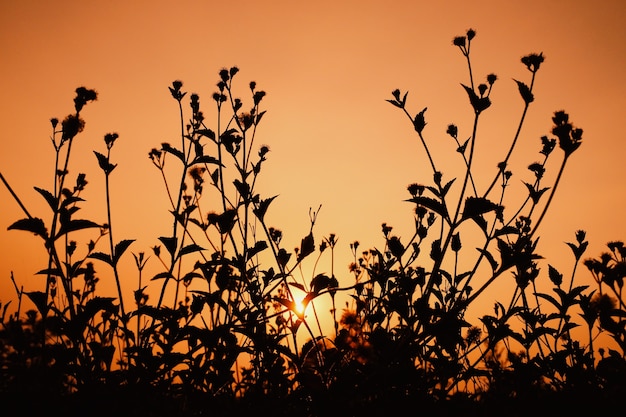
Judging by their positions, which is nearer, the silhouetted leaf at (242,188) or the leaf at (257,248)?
the silhouetted leaf at (242,188)

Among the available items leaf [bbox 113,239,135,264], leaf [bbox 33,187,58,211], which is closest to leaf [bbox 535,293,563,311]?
leaf [bbox 113,239,135,264]

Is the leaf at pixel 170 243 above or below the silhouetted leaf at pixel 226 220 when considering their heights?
below

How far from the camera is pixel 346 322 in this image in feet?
10.6

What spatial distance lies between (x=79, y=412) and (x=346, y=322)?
190 centimetres

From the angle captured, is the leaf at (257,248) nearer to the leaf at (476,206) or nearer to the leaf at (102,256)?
the leaf at (102,256)

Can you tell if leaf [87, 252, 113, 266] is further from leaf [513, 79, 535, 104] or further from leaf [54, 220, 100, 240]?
leaf [513, 79, 535, 104]

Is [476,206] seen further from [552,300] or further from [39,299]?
[39,299]

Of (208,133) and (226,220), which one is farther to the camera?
(208,133)

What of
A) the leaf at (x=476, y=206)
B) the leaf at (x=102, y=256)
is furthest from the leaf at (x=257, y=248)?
the leaf at (x=476, y=206)

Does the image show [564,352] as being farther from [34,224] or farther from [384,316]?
[34,224]

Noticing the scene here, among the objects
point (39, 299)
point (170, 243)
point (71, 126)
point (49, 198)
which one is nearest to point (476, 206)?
point (170, 243)

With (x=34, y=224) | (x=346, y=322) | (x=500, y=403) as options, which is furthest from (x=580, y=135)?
(x=34, y=224)

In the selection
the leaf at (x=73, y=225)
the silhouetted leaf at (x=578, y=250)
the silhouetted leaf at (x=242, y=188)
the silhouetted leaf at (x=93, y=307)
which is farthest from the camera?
the silhouetted leaf at (x=578, y=250)

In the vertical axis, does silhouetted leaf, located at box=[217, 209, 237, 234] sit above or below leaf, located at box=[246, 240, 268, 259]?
above
